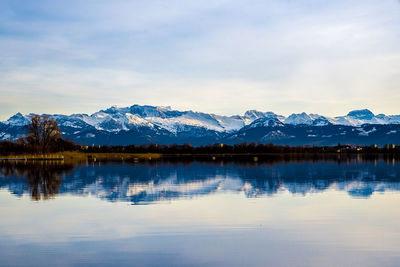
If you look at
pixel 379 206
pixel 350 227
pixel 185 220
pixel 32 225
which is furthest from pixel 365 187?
pixel 32 225

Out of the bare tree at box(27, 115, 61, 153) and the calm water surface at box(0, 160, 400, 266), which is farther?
the bare tree at box(27, 115, 61, 153)

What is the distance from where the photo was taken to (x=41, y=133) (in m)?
184

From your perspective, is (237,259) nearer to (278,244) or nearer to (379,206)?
(278,244)

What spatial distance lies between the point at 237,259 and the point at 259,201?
64.2 feet

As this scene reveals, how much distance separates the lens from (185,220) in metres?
29.7

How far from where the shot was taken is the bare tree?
18125cm

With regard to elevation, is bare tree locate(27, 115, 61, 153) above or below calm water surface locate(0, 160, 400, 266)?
above

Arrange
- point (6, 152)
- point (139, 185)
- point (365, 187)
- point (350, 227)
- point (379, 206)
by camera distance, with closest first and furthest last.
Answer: point (350, 227) < point (379, 206) < point (365, 187) < point (139, 185) < point (6, 152)

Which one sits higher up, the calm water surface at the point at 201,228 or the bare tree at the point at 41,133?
the bare tree at the point at 41,133

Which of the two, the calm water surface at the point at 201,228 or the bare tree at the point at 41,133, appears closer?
the calm water surface at the point at 201,228

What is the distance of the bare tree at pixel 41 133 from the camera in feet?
595

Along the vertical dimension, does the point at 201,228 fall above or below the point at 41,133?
below

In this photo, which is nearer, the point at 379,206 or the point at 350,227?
the point at 350,227

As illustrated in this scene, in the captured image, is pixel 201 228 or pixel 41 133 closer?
pixel 201 228
